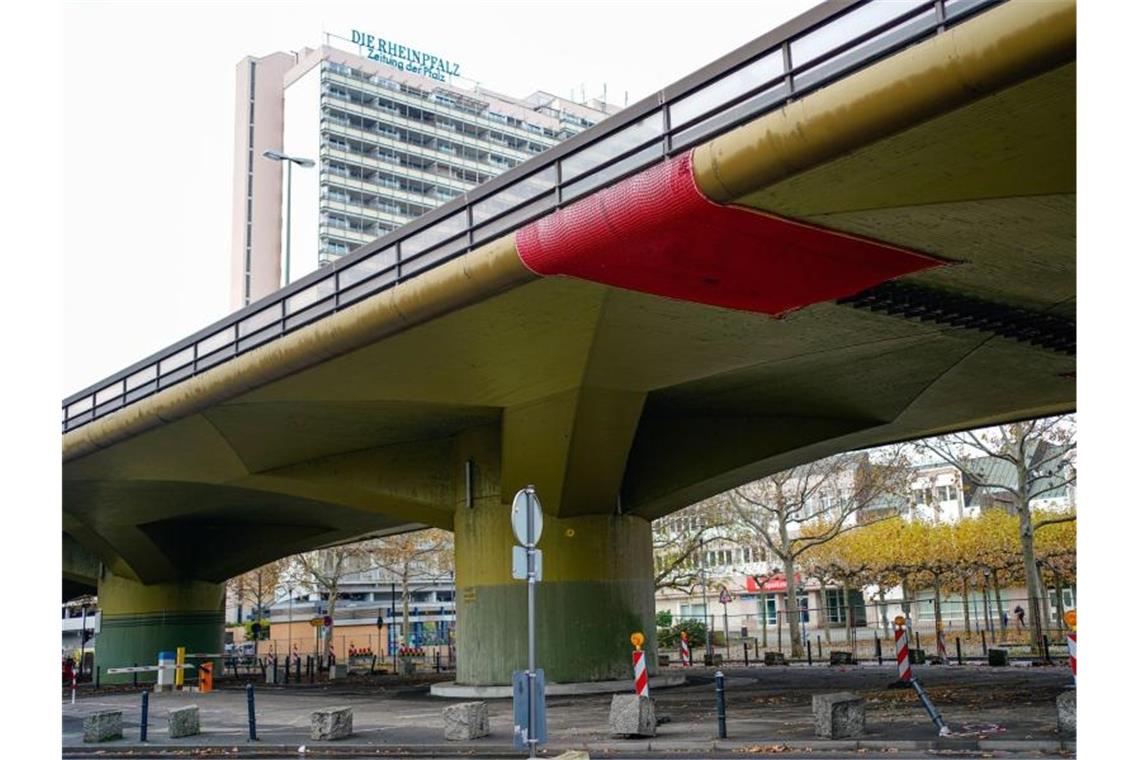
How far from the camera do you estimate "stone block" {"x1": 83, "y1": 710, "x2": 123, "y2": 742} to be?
19.9 m

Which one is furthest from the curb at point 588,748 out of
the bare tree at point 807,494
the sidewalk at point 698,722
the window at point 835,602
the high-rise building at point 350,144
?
the high-rise building at point 350,144

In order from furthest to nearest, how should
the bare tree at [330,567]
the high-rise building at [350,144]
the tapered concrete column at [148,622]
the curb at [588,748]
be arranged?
the high-rise building at [350,144]
the bare tree at [330,567]
the tapered concrete column at [148,622]
the curb at [588,748]

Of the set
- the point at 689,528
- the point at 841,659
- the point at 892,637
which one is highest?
→ the point at 689,528

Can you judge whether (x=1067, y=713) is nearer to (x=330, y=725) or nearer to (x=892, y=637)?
(x=330, y=725)

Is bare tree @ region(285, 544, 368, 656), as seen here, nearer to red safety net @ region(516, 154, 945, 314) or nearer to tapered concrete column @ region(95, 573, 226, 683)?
tapered concrete column @ region(95, 573, 226, 683)

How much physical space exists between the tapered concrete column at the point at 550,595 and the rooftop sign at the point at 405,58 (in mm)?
96072

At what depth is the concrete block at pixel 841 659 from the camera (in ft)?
120

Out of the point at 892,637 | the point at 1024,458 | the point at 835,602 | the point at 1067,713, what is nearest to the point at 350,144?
the point at 835,602

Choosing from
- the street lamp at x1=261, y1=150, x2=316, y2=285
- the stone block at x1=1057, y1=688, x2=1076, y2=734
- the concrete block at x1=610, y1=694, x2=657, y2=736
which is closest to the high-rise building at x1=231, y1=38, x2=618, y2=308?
the street lamp at x1=261, y1=150, x2=316, y2=285

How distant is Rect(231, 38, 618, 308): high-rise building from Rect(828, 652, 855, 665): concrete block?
73934 mm

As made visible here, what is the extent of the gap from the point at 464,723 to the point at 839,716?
5641 mm

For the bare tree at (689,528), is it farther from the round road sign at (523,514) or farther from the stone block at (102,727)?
the round road sign at (523,514)

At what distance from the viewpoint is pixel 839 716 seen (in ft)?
47.2

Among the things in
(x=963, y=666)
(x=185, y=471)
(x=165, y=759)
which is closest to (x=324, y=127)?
(x=185, y=471)
